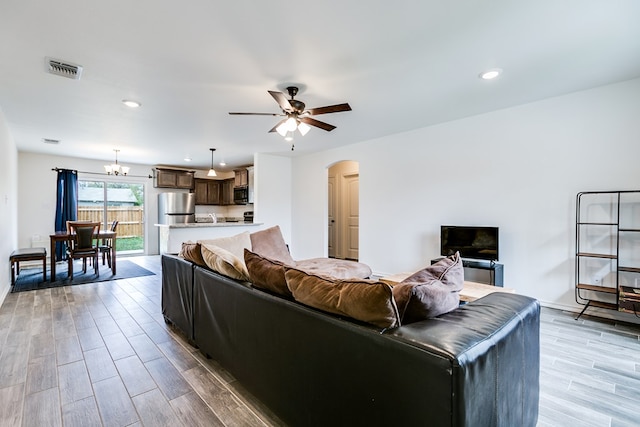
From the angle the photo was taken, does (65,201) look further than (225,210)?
No

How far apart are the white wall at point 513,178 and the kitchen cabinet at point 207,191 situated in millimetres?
5125

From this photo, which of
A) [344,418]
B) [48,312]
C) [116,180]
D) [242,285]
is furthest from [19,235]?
[344,418]

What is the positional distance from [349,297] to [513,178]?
Result: 352 centimetres

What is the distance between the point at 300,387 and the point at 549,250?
11.4 ft

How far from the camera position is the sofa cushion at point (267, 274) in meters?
1.54

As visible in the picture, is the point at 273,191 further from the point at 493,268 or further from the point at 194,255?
the point at 493,268

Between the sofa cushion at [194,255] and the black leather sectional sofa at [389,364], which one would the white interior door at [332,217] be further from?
the black leather sectional sofa at [389,364]

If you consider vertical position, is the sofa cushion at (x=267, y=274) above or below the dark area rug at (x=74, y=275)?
above

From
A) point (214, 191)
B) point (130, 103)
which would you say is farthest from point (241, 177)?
point (130, 103)

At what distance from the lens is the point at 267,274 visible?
1606mm

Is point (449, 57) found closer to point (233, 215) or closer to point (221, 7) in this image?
point (221, 7)

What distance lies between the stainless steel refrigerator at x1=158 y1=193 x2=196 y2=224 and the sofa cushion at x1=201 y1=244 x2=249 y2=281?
19.2 ft

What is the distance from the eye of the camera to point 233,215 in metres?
8.98

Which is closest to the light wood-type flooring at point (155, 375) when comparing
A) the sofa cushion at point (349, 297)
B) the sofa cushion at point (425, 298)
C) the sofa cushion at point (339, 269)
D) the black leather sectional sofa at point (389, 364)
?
the black leather sectional sofa at point (389, 364)
